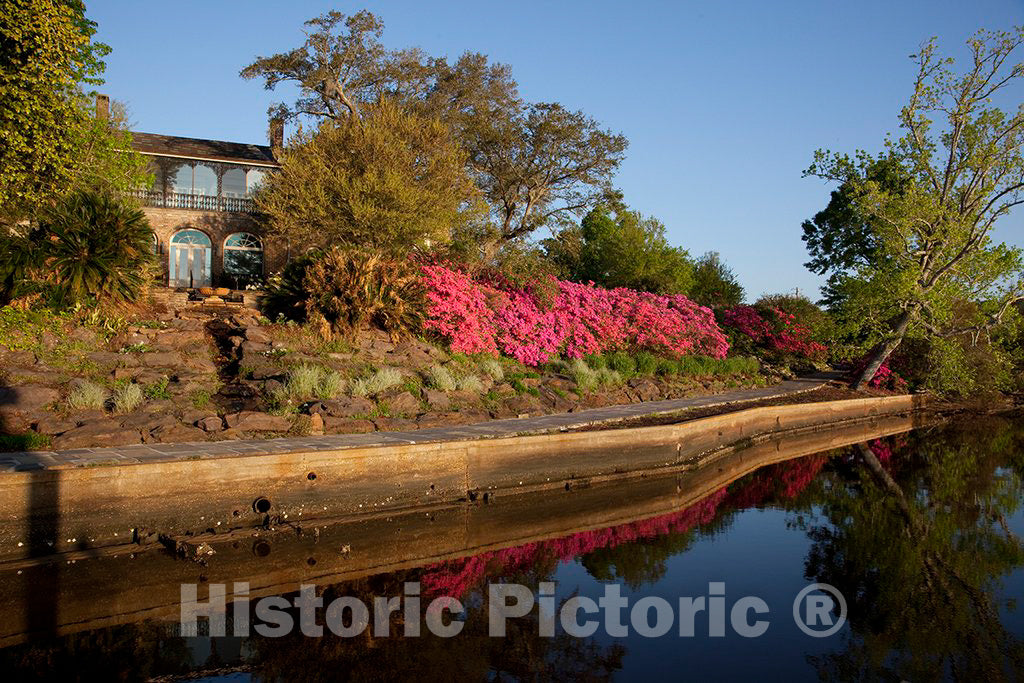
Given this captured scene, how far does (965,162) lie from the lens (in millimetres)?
23672

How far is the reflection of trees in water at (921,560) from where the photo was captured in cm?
690

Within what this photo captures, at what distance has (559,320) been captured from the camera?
67.3 ft

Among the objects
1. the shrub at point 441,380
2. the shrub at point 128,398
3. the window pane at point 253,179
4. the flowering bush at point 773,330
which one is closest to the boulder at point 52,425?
the shrub at point 128,398

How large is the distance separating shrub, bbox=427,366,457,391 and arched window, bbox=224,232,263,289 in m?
15.7

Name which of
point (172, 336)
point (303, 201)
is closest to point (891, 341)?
point (303, 201)

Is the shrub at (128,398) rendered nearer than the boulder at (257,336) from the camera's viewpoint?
Yes

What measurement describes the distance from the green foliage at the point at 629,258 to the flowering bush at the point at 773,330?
295 cm

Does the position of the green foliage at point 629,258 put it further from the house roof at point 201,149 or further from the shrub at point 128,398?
the shrub at point 128,398

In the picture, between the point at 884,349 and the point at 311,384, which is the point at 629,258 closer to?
the point at 884,349

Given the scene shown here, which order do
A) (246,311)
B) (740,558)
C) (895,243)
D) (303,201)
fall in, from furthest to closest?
(895,243) < (303,201) < (246,311) < (740,558)

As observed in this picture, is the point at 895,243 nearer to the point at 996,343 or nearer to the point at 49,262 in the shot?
the point at 996,343

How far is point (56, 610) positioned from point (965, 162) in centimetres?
2692

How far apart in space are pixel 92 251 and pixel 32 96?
112 inches

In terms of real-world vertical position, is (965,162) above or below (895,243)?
above
